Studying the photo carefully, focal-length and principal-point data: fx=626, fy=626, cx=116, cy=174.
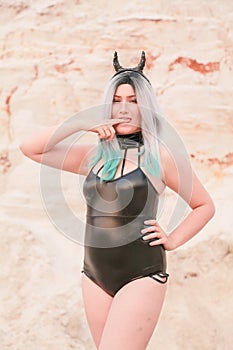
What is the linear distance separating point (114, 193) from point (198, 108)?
12.5 ft

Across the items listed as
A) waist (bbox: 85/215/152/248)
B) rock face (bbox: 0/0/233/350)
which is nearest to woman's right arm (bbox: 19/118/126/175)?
waist (bbox: 85/215/152/248)

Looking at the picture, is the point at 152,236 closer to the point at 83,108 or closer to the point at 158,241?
the point at 158,241

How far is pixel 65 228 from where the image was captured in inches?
103

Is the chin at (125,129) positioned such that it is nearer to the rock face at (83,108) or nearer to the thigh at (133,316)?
the thigh at (133,316)

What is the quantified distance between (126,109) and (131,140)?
0.37ft

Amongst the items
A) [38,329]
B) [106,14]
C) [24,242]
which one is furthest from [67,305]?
[106,14]

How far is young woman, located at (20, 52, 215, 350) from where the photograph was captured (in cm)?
210

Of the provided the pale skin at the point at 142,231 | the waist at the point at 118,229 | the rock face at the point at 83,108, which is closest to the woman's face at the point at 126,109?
the pale skin at the point at 142,231

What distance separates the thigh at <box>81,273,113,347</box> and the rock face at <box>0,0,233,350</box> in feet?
6.37

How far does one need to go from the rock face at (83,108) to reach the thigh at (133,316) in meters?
2.10

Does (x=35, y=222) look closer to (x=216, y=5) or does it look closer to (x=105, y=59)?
(x=105, y=59)

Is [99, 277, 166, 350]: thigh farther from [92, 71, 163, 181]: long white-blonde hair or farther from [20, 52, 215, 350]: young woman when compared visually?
[92, 71, 163, 181]: long white-blonde hair

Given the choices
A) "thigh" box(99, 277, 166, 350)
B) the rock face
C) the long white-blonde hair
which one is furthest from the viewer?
the rock face

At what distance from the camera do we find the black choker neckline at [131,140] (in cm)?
225
